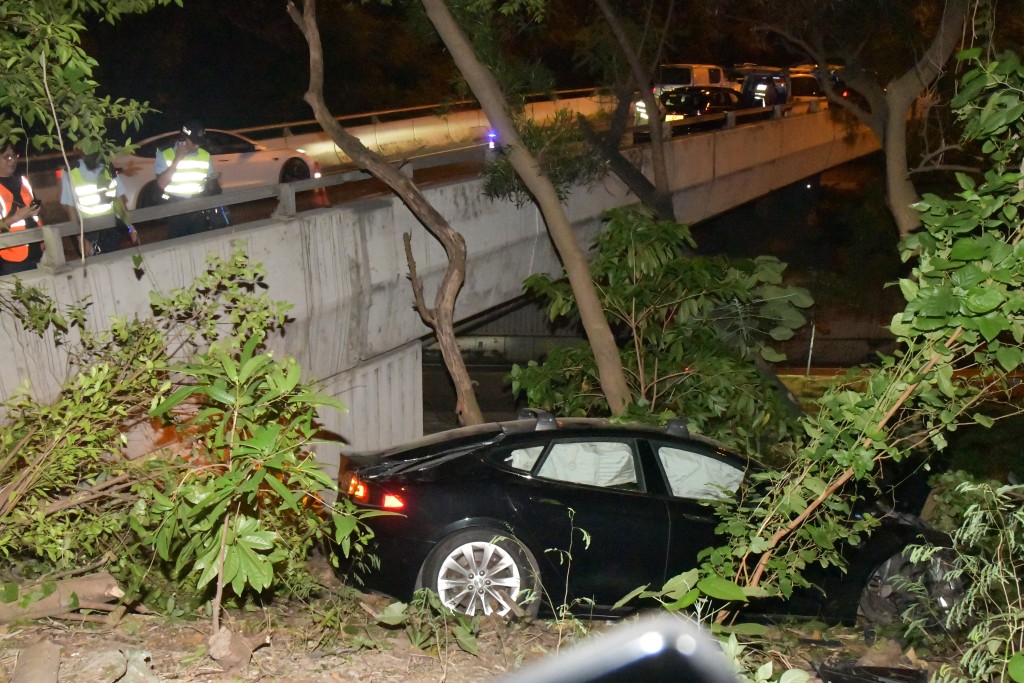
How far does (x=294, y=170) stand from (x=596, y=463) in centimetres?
972

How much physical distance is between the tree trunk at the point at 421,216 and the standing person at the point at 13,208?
308cm

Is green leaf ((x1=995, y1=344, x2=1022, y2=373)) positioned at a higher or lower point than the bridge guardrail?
lower

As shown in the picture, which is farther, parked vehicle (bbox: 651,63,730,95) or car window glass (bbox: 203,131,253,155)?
parked vehicle (bbox: 651,63,730,95)

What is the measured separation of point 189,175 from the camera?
987 centimetres

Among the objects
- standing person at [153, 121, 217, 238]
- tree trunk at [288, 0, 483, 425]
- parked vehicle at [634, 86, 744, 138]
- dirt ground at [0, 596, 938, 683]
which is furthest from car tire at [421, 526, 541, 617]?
parked vehicle at [634, 86, 744, 138]

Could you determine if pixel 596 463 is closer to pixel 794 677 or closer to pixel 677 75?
pixel 794 677

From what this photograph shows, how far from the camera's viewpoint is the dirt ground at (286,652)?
4.34 metres

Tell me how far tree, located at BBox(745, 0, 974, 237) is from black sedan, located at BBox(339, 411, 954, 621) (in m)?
4.32

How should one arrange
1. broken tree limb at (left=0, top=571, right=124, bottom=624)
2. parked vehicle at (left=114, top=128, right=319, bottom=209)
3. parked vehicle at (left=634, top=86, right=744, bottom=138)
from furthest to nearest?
parked vehicle at (left=634, top=86, right=744, bottom=138), parked vehicle at (left=114, top=128, right=319, bottom=209), broken tree limb at (left=0, top=571, right=124, bottom=624)

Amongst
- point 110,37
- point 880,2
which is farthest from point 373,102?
point 880,2

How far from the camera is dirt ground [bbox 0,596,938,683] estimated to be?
434cm

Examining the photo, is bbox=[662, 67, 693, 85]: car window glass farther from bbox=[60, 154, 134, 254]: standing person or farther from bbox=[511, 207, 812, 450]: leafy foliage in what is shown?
bbox=[60, 154, 134, 254]: standing person

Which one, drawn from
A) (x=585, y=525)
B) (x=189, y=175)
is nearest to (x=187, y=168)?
(x=189, y=175)

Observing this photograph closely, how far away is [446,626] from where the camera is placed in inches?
204
